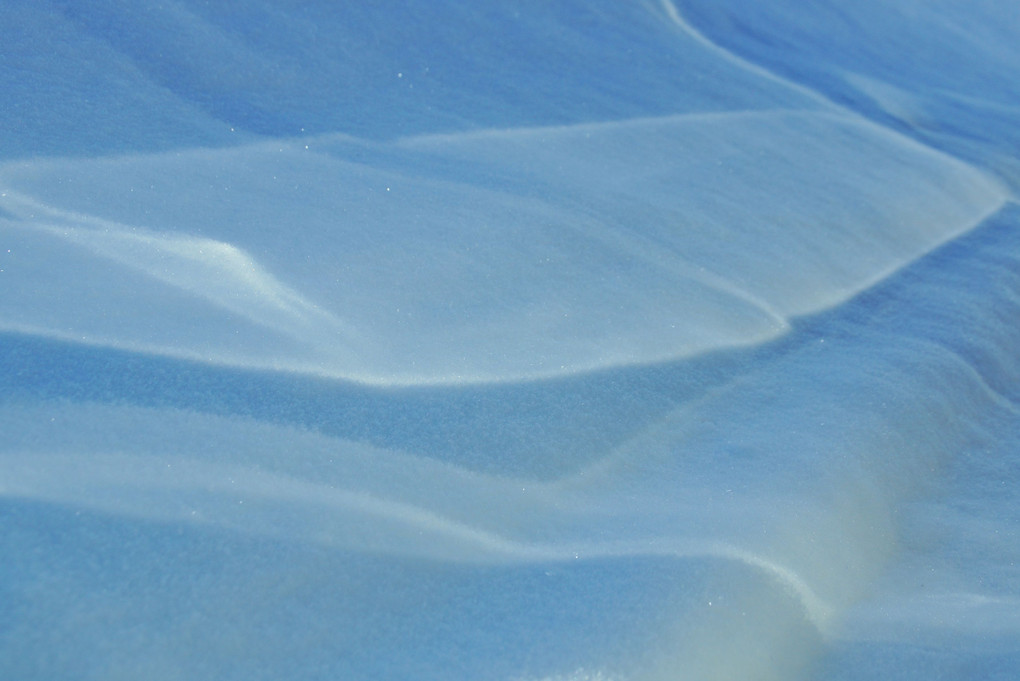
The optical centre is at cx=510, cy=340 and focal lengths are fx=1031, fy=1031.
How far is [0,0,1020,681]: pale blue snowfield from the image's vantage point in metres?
0.66

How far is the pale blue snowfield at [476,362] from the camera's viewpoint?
2.17 ft

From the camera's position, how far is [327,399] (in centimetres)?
81

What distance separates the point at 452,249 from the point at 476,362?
17 centimetres

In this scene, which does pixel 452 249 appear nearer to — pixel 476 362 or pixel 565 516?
pixel 476 362

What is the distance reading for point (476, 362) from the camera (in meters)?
0.89

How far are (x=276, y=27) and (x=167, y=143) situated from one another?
0.99 feet

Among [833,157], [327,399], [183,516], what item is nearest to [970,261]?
[833,157]

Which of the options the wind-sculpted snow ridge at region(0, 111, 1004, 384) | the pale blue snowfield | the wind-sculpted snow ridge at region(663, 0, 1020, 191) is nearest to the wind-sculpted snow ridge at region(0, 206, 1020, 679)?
the pale blue snowfield

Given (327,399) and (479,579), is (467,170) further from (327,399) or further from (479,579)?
(479,579)

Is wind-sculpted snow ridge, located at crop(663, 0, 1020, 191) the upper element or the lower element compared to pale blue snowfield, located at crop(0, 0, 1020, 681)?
upper

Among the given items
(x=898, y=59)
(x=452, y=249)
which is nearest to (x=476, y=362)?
(x=452, y=249)

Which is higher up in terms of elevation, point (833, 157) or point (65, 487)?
point (833, 157)

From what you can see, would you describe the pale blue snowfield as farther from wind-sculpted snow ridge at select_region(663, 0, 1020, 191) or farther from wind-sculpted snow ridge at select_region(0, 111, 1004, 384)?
wind-sculpted snow ridge at select_region(663, 0, 1020, 191)

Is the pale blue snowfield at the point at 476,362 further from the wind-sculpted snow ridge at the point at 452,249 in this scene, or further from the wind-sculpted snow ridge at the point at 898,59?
the wind-sculpted snow ridge at the point at 898,59
